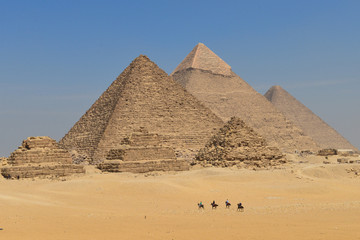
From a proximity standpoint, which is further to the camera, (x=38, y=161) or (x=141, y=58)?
(x=141, y=58)

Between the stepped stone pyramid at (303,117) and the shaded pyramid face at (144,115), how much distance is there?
69.6 m

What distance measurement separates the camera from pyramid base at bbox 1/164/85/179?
31328mm

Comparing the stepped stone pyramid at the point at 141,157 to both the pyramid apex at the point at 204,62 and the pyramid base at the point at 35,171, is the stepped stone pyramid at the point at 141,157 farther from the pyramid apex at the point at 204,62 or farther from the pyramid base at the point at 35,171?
the pyramid apex at the point at 204,62

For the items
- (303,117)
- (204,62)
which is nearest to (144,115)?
(204,62)

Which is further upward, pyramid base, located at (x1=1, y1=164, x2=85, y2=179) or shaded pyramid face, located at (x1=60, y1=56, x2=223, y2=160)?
shaded pyramid face, located at (x1=60, y1=56, x2=223, y2=160)

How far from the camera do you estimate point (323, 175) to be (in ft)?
126

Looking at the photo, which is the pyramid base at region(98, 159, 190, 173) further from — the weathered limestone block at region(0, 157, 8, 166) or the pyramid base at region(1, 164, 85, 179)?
the weathered limestone block at region(0, 157, 8, 166)

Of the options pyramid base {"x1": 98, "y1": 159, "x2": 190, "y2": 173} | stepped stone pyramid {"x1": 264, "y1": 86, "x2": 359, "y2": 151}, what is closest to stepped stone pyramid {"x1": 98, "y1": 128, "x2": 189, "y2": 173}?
pyramid base {"x1": 98, "y1": 159, "x2": 190, "y2": 173}

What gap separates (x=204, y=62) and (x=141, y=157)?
74590mm

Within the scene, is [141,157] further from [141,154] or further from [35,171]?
[35,171]

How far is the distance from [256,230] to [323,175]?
24.7 metres

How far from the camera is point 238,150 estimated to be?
135ft

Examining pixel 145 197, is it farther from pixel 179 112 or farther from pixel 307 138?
pixel 307 138

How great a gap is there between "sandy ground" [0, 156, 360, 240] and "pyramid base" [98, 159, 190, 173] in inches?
40.3
